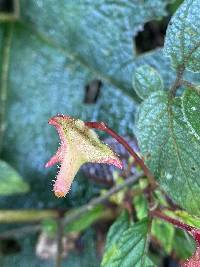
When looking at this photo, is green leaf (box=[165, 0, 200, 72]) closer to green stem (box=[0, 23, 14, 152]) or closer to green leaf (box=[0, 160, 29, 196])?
green leaf (box=[0, 160, 29, 196])

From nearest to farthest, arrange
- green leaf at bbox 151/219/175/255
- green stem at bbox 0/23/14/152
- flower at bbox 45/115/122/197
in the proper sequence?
flower at bbox 45/115/122/197 < green leaf at bbox 151/219/175/255 < green stem at bbox 0/23/14/152

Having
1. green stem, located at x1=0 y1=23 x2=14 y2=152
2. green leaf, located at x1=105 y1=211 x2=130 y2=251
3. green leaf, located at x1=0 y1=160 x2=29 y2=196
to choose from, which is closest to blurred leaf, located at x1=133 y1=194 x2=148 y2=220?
green leaf, located at x1=105 y1=211 x2=130 y2=251

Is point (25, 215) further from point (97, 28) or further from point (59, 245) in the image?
point (97, 28)

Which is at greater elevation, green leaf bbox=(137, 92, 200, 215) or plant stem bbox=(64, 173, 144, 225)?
green leaf bbox=(137, 92, 200, 215)

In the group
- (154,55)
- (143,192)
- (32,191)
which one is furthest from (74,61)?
(143,192)

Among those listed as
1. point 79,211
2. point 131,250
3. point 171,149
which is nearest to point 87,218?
point 79,211

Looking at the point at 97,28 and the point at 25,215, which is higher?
the point at 97,28
